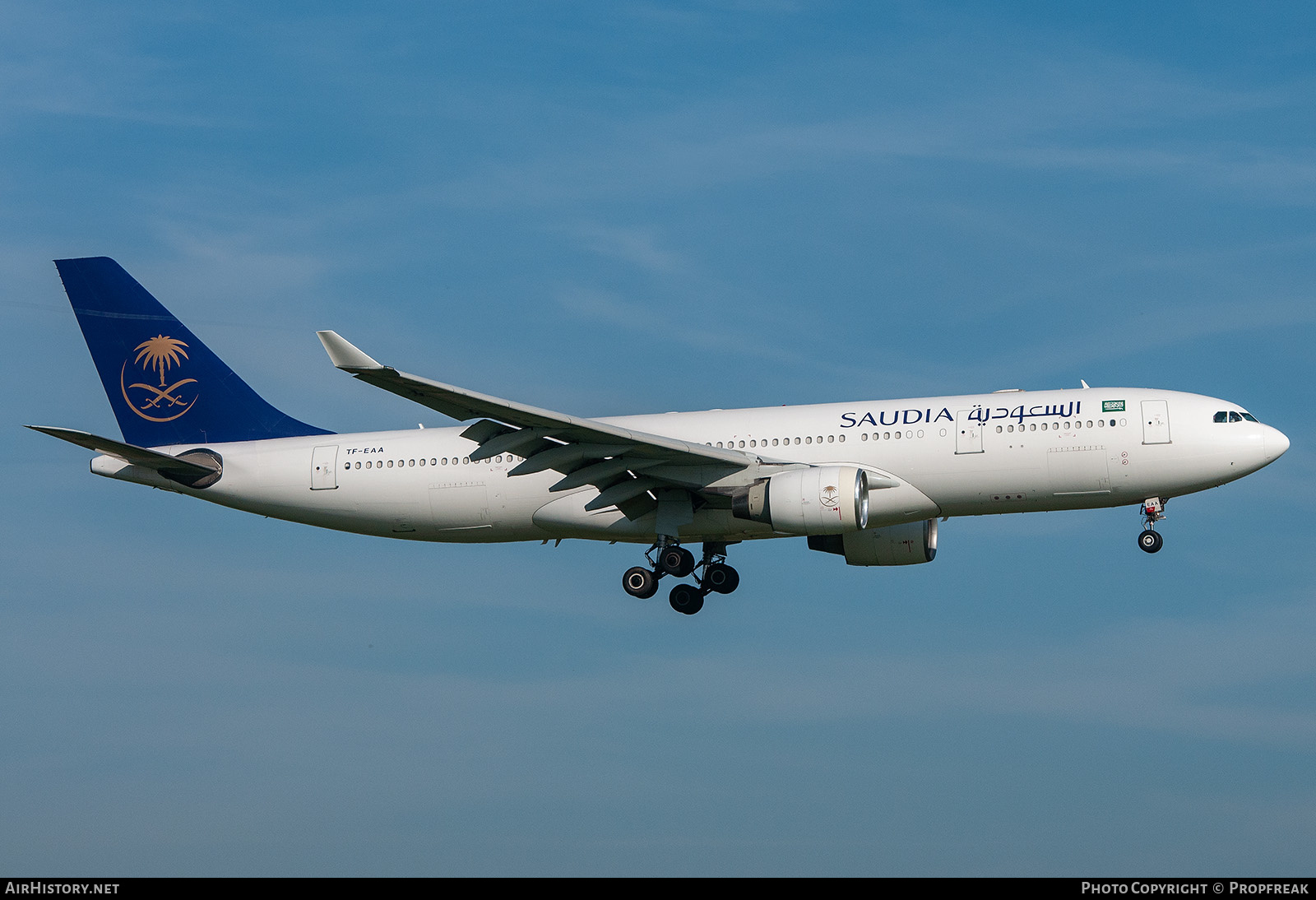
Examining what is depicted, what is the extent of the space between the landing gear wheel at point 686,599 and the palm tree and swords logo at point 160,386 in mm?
14131

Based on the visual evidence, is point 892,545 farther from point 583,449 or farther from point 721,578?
point 583,449

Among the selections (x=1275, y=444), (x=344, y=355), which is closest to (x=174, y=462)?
(x=344, y=355)

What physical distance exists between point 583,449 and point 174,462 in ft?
37.1

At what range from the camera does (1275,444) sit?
112 feet

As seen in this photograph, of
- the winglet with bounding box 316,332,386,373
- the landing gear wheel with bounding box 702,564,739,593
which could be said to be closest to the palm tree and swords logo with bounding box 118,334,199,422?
the winglet with bounding box 316,332,386,373

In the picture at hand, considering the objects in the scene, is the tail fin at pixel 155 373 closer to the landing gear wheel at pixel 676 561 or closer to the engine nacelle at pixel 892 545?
the landing gear wheel at pixel 676 561

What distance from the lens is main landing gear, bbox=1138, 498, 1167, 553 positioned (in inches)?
1358

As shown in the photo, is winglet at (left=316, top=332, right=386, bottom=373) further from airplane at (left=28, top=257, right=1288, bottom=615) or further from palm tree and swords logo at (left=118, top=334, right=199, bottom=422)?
palm tree and swords logo at (left=118, top=334, right=199, bottom=422)

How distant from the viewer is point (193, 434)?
40.7 m

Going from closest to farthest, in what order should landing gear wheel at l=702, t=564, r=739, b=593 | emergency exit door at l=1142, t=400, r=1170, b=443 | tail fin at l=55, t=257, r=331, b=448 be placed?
emergency exit door at l=1142, t=400, r=1170, b=443 → landing gear wheel at l=702, t=564, r=739, b=593 → tail fin at l=55, t=257, r=331, b=448

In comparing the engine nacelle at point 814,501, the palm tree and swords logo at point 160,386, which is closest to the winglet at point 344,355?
the engine nacelle at point 814,501

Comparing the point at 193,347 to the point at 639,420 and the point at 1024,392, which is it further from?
the point at 1024,392

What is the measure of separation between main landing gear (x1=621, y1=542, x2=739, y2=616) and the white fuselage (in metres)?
0.61
